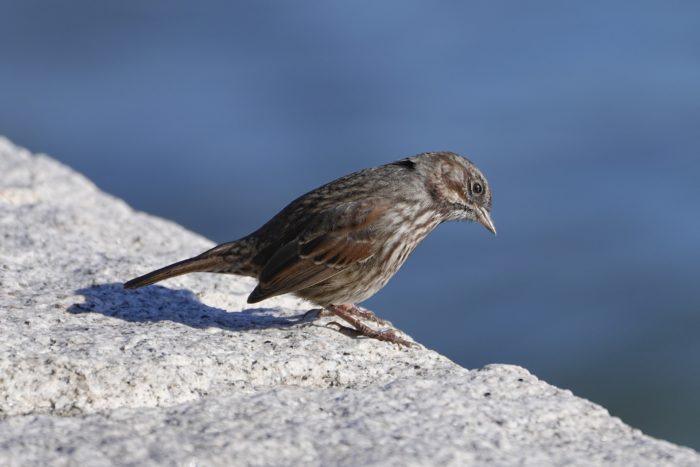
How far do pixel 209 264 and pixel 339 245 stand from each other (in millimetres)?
647

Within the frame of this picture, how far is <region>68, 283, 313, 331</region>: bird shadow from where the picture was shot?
518cm

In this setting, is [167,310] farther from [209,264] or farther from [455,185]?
[455,185]

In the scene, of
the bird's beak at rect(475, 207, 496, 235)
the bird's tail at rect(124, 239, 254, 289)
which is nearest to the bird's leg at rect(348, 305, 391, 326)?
the bird's tail at rect(124, 239, 254, 289)

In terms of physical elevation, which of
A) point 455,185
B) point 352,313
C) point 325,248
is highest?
point 455,185

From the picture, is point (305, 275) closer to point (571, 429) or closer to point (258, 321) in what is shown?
point (258, 321)

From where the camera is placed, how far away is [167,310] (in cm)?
541

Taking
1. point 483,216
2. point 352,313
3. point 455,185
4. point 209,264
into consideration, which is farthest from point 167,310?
point 483,216

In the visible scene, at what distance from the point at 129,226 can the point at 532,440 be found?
3721 millimetres

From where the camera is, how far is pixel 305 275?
220 inches

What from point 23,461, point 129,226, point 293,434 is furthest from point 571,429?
point 129,226

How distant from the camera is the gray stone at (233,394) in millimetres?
3541

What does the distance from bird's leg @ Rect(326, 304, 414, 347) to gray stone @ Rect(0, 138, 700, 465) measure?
74mm

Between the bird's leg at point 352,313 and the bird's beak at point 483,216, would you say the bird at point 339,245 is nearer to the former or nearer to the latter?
the bird's leg at point 352,313

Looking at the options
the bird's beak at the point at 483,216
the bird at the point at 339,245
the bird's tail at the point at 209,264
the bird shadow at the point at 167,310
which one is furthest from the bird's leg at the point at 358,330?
the bird's beak at the point at 483,216
